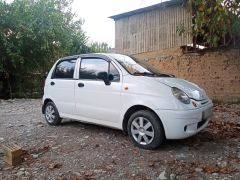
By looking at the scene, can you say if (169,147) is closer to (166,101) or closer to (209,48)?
(166,101)

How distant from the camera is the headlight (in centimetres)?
476

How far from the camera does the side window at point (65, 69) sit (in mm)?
6354

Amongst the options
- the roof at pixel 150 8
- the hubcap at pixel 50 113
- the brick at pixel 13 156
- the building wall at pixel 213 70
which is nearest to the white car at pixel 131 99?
the hubcap at pixel 50 113

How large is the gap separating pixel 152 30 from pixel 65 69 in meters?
8.55

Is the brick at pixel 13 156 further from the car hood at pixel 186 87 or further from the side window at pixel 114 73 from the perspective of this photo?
the car hood at pixel 186 87

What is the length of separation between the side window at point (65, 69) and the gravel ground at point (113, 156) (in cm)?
120

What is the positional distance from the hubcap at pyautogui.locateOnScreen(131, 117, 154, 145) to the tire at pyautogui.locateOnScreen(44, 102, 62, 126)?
2.32 metres

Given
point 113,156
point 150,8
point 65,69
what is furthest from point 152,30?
point 113,156

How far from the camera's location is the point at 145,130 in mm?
4934

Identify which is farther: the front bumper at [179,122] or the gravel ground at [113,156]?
the front bumper at [179,122]

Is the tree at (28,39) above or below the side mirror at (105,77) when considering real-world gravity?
above

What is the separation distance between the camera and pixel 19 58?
14250mm

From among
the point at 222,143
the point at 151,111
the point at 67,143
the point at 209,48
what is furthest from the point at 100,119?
the point at 209,48

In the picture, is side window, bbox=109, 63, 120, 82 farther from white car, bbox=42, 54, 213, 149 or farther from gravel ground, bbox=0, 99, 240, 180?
gravel ground, bbox=0, 99, 240, 180
